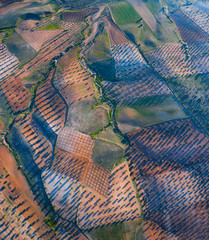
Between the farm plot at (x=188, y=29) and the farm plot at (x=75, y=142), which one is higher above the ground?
the farm plot at (x=188, y=29)

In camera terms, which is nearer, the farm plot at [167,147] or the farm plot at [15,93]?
the farm plot at [167,147]

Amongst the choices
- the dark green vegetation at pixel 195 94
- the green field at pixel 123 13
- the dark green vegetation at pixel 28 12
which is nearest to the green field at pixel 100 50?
the green field at pixel 123 13

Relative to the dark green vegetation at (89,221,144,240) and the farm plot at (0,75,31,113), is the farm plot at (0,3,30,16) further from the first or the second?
the dark green vegetation at (89,221,144,240)

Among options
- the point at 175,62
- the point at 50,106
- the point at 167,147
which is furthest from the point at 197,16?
the point at 50,106

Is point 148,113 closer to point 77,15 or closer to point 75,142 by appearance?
point 75,142

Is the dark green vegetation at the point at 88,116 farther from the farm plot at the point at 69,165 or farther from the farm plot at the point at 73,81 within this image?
the farm plot at the point at 69,165
